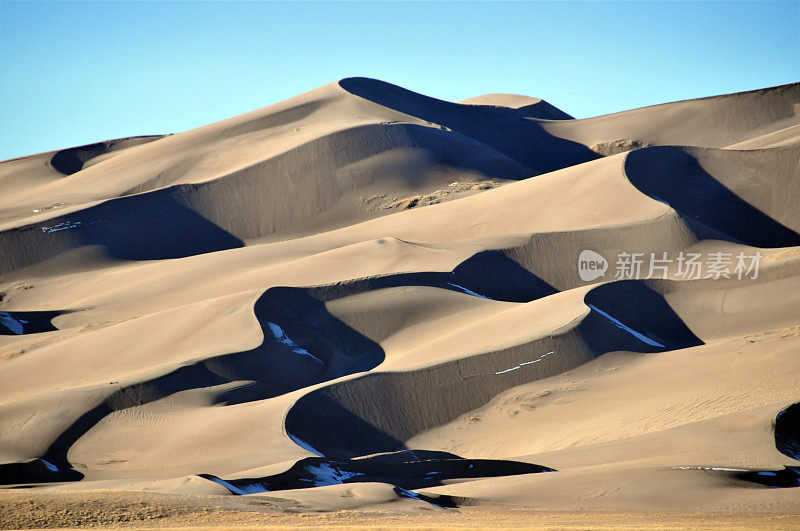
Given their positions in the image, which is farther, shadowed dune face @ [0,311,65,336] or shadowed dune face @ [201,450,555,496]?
shadowed dune face @ [0,311,65,336]

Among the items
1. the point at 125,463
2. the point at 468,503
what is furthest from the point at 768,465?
the point at 125,463

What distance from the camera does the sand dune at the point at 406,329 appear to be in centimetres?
1212

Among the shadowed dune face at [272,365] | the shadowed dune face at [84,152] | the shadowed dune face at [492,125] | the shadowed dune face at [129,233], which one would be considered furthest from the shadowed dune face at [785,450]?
the shadowed dune face at [84,152]

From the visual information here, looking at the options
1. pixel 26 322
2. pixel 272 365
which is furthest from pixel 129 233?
pixel 272 365

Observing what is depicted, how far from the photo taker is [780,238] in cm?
2539

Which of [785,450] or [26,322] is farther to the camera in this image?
[26,322]

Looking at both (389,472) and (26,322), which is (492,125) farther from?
(389,472)

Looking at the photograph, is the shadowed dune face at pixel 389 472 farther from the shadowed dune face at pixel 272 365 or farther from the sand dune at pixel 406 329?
the shadowed dune face at pixel 272 365

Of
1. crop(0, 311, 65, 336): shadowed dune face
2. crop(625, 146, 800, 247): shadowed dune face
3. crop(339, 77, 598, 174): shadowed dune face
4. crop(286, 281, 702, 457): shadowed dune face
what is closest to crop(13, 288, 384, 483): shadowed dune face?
crop(286, 281, 702, 457): shadowed dune face

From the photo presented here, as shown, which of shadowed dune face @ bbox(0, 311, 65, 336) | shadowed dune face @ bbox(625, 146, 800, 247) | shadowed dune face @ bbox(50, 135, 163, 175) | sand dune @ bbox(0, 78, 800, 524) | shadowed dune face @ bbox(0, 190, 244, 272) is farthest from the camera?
shadowed dune face @ bbox(50, 135, 163, 175)

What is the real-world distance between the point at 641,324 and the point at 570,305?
1.67 m

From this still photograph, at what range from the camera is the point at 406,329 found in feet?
65.9

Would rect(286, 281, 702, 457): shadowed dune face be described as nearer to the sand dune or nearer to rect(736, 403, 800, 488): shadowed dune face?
the sand dune

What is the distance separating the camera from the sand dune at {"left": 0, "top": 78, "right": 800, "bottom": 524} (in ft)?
39.8
